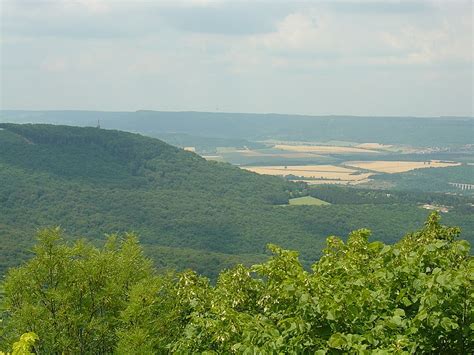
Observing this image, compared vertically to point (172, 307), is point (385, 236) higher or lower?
lower

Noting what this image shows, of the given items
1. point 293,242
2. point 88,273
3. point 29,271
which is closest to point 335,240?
point 88,273

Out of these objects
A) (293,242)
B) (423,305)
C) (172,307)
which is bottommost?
(293,242)

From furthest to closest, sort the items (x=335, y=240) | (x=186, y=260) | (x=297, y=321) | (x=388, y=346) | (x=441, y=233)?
(x=186, y=260) → (x=441, y=233) → (x=335, y=240) → (x=297, y=321) → (x=388, y=346)

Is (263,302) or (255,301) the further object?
(255,301)

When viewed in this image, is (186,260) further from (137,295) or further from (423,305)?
(423,305)

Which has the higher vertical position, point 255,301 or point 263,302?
point 263,302

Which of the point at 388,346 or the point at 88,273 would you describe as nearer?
the point at 388,346

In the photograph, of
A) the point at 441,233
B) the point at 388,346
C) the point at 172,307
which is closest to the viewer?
the point at 388,346
